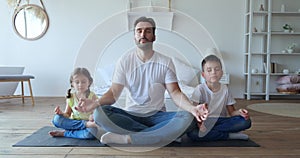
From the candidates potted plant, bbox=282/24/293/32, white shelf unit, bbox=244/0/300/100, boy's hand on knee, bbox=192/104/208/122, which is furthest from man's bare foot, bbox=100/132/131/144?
potted plant, bbox=282/24/293/32

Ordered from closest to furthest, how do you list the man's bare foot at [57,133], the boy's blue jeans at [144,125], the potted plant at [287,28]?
the boy's blue jeans at [144,125] < the man's bare foot at [57,133] < the potted plant at [287,28]

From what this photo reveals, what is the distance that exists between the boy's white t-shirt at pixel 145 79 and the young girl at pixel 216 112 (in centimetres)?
26

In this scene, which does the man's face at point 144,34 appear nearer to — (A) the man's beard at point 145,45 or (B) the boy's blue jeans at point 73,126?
(A) the man's beard at point 145,45

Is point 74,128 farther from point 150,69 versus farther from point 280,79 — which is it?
point 280,79

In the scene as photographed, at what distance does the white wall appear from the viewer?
14.8ft

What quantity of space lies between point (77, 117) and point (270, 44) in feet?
11.4

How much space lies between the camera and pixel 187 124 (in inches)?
66.9

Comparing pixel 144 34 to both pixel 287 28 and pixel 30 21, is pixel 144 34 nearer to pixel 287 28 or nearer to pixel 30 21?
pixel 30 21

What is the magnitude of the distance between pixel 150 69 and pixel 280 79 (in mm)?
3290

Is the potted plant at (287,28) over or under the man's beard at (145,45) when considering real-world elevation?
over

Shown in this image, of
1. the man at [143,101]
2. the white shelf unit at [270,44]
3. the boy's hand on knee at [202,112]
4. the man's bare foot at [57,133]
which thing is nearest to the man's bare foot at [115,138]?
the man at [143,101]

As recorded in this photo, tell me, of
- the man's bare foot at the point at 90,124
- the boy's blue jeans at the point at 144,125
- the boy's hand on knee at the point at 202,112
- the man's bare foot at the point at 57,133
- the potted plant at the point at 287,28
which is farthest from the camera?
the potted plant at the point at 287,28

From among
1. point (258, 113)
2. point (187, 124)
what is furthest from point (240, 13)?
point (187, 124)

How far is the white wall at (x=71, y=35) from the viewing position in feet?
14.8
